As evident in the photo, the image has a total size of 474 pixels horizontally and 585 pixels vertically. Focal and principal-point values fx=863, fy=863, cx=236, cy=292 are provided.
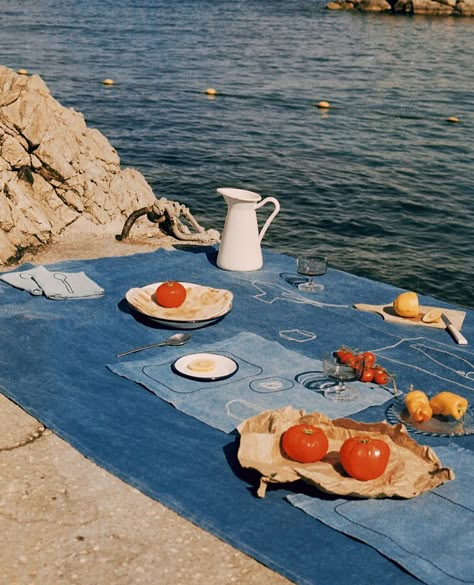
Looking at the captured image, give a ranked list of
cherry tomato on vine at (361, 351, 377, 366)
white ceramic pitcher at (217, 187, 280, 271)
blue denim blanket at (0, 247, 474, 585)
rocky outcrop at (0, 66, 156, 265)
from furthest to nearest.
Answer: rocky outcrop at (0, 66, 156, 265) → white ceramic pitcher at (217, 187, 280, 271) → cherry tomato on vine at (361, 351, 377, 366) → blue denim blanket at (0, 247, 474, 585)

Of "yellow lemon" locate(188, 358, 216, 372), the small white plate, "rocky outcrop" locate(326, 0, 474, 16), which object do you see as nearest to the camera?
the small white plate

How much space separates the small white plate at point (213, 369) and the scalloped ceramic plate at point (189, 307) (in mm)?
755

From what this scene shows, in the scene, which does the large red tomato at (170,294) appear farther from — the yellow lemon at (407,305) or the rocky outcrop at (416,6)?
the rocky outcrop at (416,6)

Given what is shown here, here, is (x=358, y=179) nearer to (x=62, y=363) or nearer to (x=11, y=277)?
(x=11, y=277)

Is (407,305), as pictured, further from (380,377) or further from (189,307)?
(189,307)

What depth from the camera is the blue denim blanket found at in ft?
20.0

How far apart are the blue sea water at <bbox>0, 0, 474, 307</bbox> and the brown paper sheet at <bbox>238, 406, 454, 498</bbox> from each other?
12269mm

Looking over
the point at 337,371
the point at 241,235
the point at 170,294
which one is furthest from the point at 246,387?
the point at 241,235

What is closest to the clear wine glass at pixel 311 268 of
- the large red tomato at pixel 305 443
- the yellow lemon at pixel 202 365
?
the yellow lemon at pixel 202 365

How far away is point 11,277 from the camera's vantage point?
10.6m

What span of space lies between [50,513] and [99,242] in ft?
23.9

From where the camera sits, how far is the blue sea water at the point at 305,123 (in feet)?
72.8

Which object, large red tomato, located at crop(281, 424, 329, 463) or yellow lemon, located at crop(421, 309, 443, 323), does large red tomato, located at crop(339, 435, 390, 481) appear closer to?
large red tomato, located at crop(281, 424, 329, 463)

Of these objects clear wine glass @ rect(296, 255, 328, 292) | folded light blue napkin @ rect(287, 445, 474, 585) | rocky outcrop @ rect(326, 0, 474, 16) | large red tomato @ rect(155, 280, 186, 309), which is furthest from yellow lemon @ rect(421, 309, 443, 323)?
rocky outcrop @ rect(326, 0, 474, 16)
